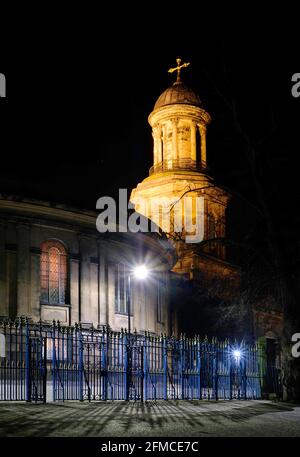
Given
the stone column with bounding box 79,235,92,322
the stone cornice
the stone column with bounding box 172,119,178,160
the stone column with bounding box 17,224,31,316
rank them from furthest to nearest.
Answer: the stone column with bounding box 172,119,178,160 → the stone cornice → the stone column with bounding box 79,235,92,322 → the stone column with bounding box 17,224,31,316

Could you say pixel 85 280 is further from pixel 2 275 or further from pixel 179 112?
pixel 179 112

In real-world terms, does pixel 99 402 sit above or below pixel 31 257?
below

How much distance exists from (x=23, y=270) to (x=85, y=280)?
11.1 ft

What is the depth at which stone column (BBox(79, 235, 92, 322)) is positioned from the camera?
3153 centimetres

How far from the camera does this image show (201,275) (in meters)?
51.7

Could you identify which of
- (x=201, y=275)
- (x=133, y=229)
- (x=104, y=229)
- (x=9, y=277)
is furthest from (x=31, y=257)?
(x=201, y=275)

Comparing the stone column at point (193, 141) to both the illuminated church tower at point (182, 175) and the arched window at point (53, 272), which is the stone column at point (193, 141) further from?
the arched window at point (53, 272)

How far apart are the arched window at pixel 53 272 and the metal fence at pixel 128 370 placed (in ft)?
11.7

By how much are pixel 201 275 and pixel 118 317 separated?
18.9 meters

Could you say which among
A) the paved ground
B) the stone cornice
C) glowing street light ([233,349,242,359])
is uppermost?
the stone cornice

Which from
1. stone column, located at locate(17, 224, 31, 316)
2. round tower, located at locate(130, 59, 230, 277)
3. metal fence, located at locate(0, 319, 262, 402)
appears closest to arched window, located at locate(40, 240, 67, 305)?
stone column, located at locate(17, 224, 31, 316)

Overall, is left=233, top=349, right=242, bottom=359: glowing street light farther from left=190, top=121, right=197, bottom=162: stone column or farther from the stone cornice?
the stone cornice

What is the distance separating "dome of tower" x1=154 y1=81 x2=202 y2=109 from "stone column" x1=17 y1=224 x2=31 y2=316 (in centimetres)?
2612
